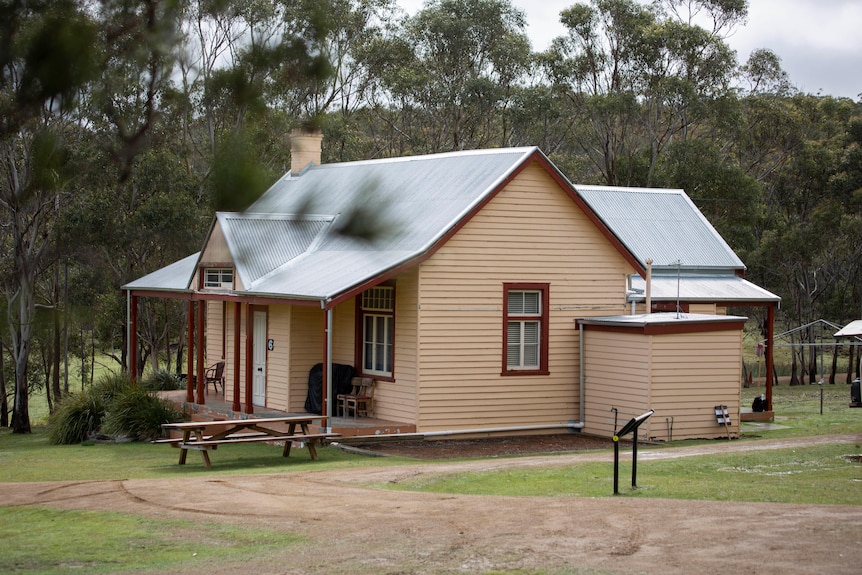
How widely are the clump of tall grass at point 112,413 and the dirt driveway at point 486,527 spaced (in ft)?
25.9

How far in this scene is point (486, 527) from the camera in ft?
36.3

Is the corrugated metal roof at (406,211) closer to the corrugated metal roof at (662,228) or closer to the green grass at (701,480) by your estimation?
the green grass at (701,480)

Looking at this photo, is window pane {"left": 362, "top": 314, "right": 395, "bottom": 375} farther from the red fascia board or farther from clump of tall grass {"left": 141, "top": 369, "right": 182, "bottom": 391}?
clump of tall grass {"left": 141, "top": 369, "right": 182, "bottom": 391}

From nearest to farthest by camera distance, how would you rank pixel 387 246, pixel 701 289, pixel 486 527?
1. pixel 486 527
2. pixel 387 246
3. pixel 701 289

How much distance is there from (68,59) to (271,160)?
2684 mm

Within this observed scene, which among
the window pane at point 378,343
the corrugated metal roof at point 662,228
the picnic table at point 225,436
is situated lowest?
the picnic table at point 225,436

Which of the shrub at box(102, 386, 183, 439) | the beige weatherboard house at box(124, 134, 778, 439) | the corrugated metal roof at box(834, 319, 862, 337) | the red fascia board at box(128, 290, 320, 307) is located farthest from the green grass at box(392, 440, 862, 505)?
the shrub at box(102, 386, 183, 439)

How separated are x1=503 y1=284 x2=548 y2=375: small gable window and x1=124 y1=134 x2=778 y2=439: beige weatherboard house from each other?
31mm

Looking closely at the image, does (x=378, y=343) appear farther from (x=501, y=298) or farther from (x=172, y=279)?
(x=172, y=279)

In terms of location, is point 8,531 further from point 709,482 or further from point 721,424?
point 721,424

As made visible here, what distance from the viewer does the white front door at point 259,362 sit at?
23.3m

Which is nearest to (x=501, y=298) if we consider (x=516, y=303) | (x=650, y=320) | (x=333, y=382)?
(x=516, y=303)

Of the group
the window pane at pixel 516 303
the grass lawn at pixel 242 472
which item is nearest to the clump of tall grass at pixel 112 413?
the grass lawn at pixel 242 472

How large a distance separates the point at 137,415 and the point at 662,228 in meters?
13.3
